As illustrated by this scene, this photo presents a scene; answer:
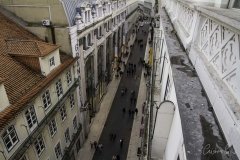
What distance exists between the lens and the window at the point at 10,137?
1255cm

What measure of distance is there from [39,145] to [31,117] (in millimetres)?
2527

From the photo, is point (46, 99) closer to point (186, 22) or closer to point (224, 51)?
point (186, 22)

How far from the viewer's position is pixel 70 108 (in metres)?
22.4

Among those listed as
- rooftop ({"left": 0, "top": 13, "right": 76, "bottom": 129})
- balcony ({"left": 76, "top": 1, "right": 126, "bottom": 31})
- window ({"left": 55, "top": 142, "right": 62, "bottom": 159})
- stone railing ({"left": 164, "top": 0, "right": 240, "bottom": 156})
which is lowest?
window ({"left": 55, "top": 142, "right": 62, "bottom": 159})

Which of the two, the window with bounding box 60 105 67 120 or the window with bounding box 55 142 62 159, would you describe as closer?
the window with bounding box 55 142 62 159

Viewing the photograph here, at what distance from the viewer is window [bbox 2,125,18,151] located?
1255 cm

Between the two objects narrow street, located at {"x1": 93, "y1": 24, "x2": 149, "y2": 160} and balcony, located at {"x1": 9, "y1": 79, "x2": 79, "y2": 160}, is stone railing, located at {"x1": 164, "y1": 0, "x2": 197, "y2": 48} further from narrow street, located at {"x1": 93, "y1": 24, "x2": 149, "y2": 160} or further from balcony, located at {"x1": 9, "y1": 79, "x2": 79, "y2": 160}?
narrow street, located at {"x1": 93, "y1": 24, "x2": 149, "y2": 160}

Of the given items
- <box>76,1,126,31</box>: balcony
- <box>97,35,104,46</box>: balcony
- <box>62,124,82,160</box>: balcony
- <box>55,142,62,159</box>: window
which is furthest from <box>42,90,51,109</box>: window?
<box>97,35,104,46</box>: balcony

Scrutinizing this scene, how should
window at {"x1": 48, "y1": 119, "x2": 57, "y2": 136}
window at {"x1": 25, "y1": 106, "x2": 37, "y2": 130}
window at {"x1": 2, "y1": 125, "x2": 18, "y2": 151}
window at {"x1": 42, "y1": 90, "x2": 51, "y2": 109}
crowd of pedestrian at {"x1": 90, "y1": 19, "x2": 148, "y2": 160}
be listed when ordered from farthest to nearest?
crowd of pedestrian at {"x1": 90, "y1": 19, "x2": 148, "y2": 160}, window at {"x1": 48, "y1": 119, "x2": 57, "y2": 136}, window at {"x1": 42, "y1": 90, "x2": 51, "y2": 109}, window at {"x1": 25, "y1": 106, "x2": 37, "y2": 130}, window at {"x1": 2, "y1": 125, "x2": 18, "y2": 151}

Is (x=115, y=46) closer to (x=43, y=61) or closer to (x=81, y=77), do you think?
(x=81, y=77)

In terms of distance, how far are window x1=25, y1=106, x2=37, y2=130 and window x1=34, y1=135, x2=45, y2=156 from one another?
1251 millimetres

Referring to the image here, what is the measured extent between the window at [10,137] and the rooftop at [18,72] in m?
1.02

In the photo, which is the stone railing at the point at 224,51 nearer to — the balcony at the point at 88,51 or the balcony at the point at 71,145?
the balcony at the point at 71,145

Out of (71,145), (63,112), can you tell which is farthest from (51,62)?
(71,145)
